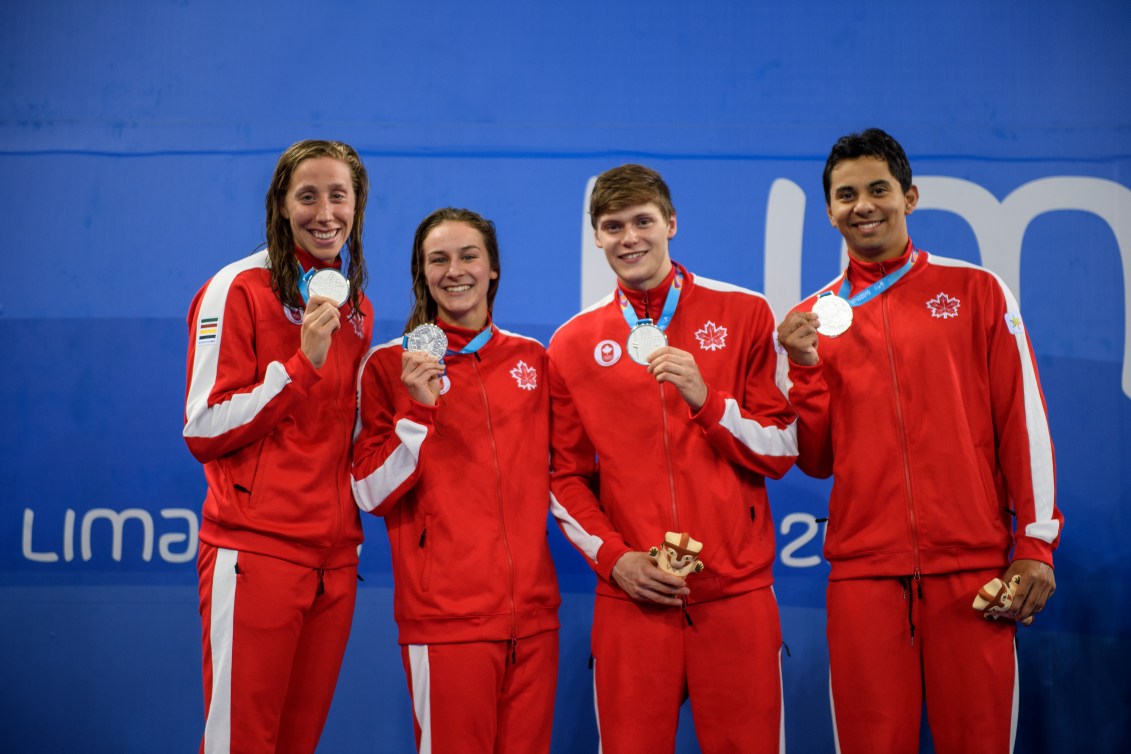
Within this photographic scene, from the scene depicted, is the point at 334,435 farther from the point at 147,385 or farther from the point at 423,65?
the point at 423,65

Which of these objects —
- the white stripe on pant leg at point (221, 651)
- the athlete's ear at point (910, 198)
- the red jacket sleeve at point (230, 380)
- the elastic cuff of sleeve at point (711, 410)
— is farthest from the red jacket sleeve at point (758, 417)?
the white stripe on pant leg at point (221, 651)

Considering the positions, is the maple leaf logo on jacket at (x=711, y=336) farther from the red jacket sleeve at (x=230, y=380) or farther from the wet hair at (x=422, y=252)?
the red jacket sleeve at (x=230, y=380)

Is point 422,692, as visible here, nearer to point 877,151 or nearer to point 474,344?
point 474,344

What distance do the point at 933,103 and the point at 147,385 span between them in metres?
3.47

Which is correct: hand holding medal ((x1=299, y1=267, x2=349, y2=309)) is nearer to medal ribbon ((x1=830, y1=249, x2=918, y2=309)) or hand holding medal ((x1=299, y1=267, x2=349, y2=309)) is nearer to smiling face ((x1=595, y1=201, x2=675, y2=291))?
smiling face ((x1=595, y1=201, x2=675, y2=291))

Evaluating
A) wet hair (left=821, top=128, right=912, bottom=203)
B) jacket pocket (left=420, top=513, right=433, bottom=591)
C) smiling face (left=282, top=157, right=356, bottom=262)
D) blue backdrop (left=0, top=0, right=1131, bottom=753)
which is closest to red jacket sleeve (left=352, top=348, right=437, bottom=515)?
jacket pocket (left=420, top=513, right=433, bottom=591)

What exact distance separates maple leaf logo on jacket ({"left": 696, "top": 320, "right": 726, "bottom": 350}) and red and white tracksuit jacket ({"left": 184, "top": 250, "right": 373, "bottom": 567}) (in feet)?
3.52

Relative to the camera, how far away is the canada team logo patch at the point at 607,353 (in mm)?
2920

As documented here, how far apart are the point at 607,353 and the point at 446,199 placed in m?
1.44

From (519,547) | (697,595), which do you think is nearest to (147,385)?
(519,547)

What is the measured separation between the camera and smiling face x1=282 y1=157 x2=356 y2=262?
288 cm

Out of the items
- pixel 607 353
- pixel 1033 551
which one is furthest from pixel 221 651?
pixel 1033 551

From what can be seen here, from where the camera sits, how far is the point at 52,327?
13.3 feet

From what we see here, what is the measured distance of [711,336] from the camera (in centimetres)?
290
